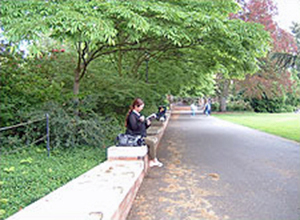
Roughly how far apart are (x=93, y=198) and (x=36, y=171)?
256 centimetres

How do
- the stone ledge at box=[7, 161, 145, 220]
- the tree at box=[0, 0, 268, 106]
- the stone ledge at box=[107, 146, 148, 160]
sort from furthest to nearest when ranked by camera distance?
the stone ledge at box=[107, 146, 148, 160]
the tree at box=[0, 0, 268, 106]
the stone ledge at box=[7, 161, 145, 220]

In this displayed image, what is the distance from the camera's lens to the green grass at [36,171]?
412cm

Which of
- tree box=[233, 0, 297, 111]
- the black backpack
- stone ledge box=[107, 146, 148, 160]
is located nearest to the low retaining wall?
stone ledge box=[107, 146, 148, 160]

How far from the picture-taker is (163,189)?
5121 millimetres

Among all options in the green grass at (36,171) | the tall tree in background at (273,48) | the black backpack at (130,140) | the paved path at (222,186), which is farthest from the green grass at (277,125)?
the green grass at (36,171)

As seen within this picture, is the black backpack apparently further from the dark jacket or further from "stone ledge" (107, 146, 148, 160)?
"stone ledge" (107, 146, 148, 160)

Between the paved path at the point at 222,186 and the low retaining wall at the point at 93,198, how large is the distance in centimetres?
43

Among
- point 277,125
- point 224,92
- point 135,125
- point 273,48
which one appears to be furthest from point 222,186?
point 224,92

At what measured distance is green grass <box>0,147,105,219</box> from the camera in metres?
4.12

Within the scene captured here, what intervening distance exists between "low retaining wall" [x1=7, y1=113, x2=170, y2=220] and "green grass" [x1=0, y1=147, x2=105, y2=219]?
0.63 meters

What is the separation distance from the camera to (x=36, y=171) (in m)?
5.50

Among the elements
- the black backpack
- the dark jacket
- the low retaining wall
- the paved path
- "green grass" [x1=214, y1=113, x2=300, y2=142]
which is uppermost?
the dark jacket

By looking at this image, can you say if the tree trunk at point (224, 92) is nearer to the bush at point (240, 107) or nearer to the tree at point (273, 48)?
the tree at point (273, 48)

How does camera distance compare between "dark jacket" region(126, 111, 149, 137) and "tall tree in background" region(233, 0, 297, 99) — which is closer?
"dark jacket" region(126, 111, 149, 137)
